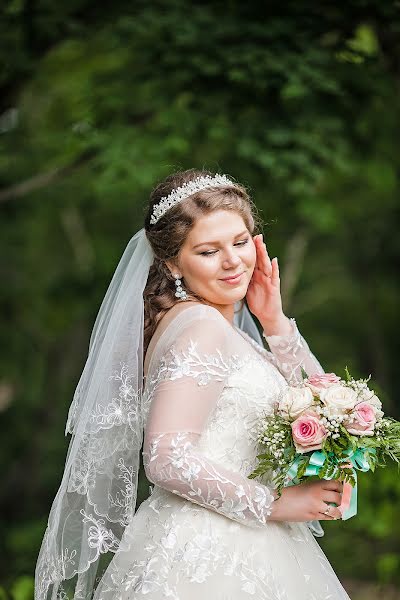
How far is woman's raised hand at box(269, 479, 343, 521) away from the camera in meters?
3.00

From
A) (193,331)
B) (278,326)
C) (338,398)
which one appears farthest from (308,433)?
(278,326)

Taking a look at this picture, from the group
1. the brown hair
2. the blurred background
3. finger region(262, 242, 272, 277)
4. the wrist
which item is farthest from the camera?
the blurred background

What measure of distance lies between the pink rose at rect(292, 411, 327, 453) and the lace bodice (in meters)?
0.27

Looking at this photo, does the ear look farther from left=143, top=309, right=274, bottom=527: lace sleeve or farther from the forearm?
the forearm

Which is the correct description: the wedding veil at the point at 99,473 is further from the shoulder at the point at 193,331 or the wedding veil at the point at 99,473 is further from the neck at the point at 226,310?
the neck at the point at 226,310

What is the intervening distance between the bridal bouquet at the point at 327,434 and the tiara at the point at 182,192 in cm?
89

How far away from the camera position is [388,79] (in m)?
5.77

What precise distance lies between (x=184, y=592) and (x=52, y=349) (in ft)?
26.0

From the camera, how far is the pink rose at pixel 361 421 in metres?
2.85

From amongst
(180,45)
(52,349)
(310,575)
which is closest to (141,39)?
(180,45)

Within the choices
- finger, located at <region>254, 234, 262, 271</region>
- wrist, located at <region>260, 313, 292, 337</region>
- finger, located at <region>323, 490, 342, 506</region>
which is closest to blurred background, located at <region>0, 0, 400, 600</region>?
finger, located at <region>254, 234, 262, 271</region>

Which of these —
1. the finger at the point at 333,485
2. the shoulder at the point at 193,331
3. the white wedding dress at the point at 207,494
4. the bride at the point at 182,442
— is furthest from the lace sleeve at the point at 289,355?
the finger at the point at 333,485

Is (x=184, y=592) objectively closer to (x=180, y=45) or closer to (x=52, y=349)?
(x=180, y=45)

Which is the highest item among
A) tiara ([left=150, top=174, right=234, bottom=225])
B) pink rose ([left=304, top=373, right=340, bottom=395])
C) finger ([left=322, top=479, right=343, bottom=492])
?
tiara ([left=150, top=174, right=234, bottom=225])
